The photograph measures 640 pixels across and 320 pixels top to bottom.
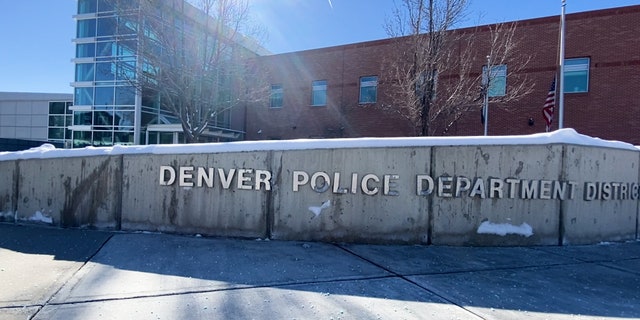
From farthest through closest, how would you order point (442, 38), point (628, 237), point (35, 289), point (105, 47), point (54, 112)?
point (54, 112), point (105, 47), point (442, 38), point (628, 237), point (35, 289)

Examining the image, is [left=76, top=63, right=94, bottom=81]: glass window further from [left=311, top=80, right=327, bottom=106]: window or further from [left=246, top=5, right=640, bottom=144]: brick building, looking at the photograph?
[left=311, top=80, right=327, bottom=106]: window

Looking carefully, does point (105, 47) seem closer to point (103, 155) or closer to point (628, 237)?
point (103, 155)

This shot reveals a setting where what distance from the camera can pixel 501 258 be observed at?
5.99 m

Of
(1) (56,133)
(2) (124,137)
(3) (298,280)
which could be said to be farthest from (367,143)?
(1) (56,133)

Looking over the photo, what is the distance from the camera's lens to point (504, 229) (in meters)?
6.81

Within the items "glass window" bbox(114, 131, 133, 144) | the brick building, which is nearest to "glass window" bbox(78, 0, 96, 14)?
"glass window" bbox(114, 131, 133, 144)

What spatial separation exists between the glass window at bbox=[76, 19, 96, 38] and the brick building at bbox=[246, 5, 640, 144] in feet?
36.9

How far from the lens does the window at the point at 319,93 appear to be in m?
24.6

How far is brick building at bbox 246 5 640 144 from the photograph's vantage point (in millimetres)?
17062

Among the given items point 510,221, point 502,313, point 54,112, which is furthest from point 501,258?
point 54,112

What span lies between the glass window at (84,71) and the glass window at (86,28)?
1660 millimetres

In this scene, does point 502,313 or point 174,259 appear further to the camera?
point 174,259

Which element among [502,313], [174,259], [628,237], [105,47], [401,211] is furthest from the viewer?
[105,47]

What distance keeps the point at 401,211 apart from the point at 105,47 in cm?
2290
